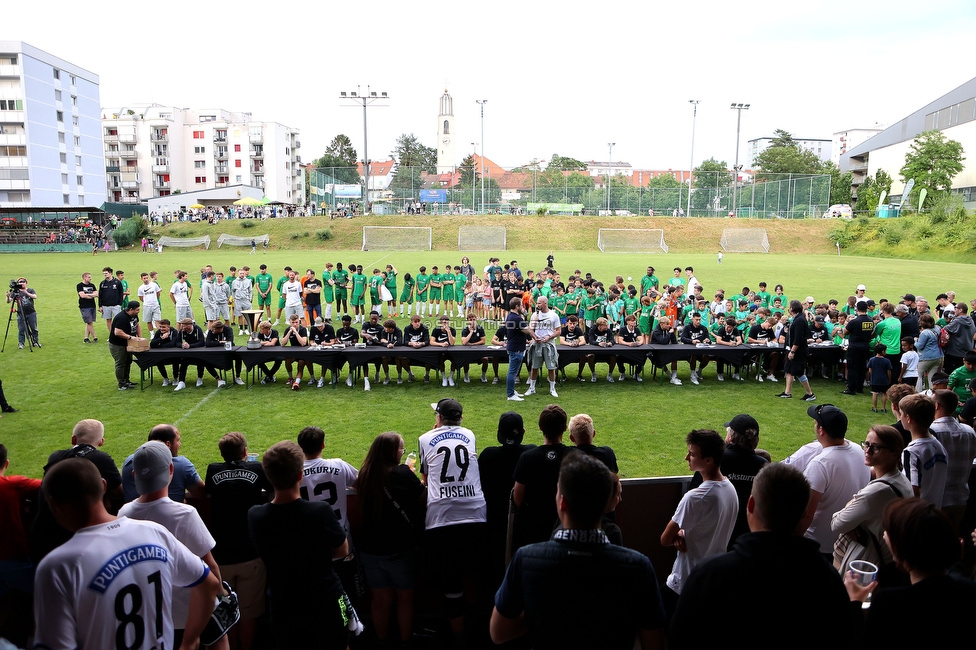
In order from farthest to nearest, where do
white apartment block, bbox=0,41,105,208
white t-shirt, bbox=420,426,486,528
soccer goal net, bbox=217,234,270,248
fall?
1. white apartment block, bbox=0,41,105,208
2. soccer goal net, bbox=217,234,270,248
3. white t-shirt, bbox=420,426,486,528

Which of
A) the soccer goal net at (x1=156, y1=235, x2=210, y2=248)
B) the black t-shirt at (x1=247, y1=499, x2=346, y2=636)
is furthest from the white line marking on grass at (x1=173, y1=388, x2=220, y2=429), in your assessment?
the soccer goal net at (x1=156, y1=235, x2=210, y2=248)

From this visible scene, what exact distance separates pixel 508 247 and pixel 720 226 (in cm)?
2071

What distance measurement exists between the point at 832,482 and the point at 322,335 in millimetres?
10307

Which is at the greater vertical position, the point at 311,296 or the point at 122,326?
the point at 122,326

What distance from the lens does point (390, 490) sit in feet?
13.5

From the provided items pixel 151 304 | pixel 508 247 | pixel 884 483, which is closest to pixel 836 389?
pixel 884 483

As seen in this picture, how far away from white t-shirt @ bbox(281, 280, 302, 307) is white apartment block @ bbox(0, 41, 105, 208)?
200ft

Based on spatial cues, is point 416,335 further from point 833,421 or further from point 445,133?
point 445,133

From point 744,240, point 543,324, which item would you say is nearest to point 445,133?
point 744,240

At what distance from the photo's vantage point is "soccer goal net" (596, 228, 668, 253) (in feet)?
171

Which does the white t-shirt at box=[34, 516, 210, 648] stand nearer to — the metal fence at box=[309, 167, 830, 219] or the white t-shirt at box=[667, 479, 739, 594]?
the white t-shirt at box=[667, 479, 739, 594]

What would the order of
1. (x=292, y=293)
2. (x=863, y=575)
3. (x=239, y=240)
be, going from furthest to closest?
(x=239, y=240), (x=292, y=293), (x=863, y=575)

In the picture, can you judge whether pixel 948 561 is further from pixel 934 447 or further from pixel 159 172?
pixel 159 172

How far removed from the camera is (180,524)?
132 inches
